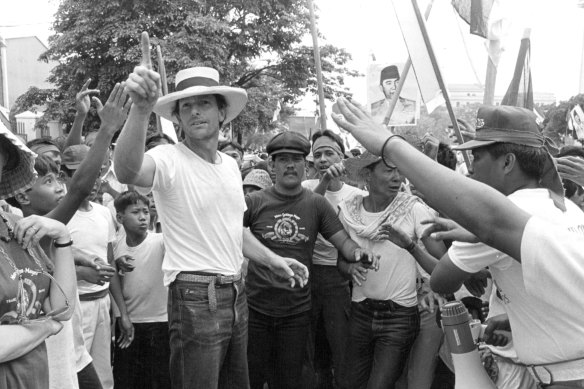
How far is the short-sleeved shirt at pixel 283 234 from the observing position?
4102mm

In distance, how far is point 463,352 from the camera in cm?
265

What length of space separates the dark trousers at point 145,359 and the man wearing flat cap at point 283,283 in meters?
0.62

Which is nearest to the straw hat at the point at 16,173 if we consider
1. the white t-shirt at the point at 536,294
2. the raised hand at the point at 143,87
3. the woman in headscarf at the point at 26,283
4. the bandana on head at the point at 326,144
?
the woman in headscarf at the point at 26,283

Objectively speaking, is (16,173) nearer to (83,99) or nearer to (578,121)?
(83,99)

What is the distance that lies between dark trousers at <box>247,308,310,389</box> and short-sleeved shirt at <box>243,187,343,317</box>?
73 millimetres

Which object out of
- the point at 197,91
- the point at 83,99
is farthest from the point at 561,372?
the point at 83,99

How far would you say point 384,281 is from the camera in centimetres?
410

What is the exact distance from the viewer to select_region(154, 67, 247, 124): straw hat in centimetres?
315

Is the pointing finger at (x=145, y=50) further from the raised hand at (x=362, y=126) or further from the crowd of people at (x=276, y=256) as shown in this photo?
the raised hand at (x=362, y=126)

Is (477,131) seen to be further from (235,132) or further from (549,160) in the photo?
(235,132)

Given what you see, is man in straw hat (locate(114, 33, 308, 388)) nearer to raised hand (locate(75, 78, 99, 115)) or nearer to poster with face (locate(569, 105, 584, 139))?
raised hand (locate(75, 78, 99, 115))

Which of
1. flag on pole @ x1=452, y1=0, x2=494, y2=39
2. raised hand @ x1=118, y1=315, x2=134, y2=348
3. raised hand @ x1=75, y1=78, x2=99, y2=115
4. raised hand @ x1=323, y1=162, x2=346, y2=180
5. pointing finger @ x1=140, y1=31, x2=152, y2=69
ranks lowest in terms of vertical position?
raised hand @ x1=118, y1=315, x2=134, y2=348

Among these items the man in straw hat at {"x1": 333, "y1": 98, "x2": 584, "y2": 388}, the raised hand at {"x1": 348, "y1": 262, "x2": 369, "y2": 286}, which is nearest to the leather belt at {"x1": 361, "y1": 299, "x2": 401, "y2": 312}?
the raised hand at {"x1": 348, "y1": 262, "x2": 369, "y2": 286}

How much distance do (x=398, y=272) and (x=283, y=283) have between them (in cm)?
81
